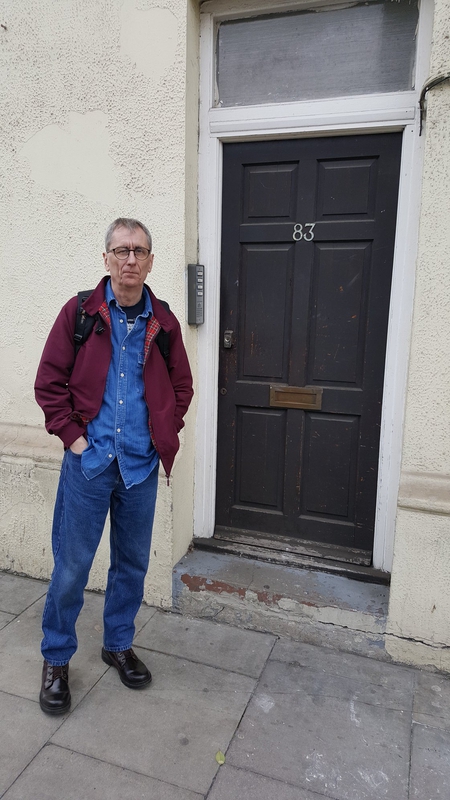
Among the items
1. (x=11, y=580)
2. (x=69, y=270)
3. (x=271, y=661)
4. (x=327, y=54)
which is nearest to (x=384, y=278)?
(x=327, y=54)

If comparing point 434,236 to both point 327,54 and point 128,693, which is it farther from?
point 128,693

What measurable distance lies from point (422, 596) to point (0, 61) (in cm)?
380

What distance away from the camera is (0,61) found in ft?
10.4

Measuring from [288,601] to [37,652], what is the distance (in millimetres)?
1335

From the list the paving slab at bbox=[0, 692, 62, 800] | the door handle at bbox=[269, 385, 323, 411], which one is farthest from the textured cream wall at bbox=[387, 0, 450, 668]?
the paving slab at bbox=[0, 692, 62, 800]

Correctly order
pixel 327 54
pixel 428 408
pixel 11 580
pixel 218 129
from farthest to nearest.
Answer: pixel 11 580 < pixel 218 129 < pixel 327 54 < pixel 428 408

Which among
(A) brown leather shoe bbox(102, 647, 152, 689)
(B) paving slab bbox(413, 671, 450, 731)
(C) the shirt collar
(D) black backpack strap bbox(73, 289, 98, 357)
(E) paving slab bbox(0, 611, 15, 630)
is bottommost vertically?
(B) paving slab bbox(413, 671, 450, 731)

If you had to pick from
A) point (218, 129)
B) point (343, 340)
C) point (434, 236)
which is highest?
point (218, 129)

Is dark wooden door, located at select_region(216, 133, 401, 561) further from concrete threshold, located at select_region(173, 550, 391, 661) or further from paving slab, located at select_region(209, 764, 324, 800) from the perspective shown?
paving slab, located at select_region(209, 764, 324, 800)

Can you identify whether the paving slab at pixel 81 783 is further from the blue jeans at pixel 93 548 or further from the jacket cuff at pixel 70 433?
the jacket cuff at pixel 70 433

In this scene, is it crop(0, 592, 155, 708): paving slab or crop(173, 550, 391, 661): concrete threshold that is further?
crop(173, 550, 391, 661): concrete threshold

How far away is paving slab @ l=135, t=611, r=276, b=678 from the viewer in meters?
2.73

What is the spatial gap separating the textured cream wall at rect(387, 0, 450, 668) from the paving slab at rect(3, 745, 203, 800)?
136cm

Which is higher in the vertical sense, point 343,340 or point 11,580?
point 343,340
